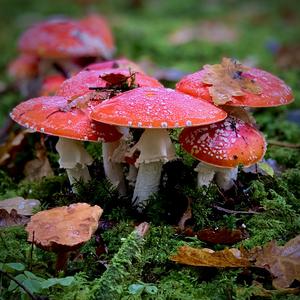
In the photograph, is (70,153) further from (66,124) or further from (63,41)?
(63,41)

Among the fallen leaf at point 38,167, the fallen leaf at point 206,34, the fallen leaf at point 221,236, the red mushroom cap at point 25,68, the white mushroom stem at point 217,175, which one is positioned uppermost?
the white mushroom stem at point 217,175

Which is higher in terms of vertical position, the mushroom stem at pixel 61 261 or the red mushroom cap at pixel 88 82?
the red mushroom cap at pixel 88 82

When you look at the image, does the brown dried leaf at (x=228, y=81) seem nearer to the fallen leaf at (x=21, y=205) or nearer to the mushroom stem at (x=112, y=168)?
the mushroom stem at (x=112, y=168)

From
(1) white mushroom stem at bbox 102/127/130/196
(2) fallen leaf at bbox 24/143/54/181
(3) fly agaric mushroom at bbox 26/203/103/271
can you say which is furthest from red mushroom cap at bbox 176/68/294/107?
(2) fallen leaf at bbox 24/143/54/181

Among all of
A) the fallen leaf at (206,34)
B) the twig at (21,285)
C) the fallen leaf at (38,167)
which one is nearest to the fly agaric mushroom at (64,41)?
the fallen leaf at (38,167)

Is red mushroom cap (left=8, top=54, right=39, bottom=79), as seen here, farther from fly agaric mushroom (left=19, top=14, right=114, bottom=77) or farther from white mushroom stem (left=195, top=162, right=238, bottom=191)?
white mushroom stem (left=195, top=162, right=238, bottom=191)

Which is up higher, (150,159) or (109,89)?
(109,89)

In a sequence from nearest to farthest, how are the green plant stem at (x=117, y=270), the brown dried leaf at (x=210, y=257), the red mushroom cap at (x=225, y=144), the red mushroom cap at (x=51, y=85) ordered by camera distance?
the green plant stem at (x=117, y=270), the brown dried leaf at (x=210, y=257), the red mushroom cap at (x=225, y=144), the red mushroom cap at (x=51, y=85)

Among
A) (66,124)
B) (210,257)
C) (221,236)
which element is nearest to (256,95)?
(221,236)
